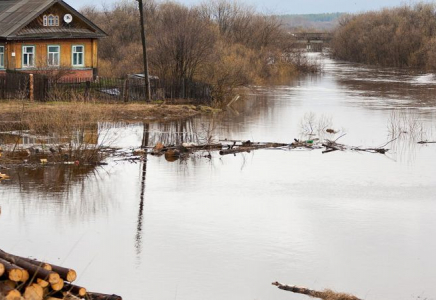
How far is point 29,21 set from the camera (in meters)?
35.3

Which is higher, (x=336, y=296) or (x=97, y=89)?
(x=97, y=89)

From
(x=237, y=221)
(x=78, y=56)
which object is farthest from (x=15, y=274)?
(x=78, y=56)

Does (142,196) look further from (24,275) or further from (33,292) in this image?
(33,292)

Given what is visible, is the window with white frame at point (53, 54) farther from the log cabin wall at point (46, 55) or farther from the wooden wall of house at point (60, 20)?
the wooden wall of house at point (60, 20)

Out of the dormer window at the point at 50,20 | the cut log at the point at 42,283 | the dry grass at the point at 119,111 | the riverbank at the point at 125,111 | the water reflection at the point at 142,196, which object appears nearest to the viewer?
the cut log at the point at 42,283

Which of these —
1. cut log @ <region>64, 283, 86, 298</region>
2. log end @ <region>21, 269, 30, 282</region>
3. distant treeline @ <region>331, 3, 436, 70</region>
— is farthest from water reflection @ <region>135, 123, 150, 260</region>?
distant treeline @ <region>331, 3, 436, 70</region>

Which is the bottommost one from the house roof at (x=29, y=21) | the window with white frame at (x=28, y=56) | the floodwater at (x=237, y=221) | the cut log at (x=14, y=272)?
the floodwater at (x=237, y=221)

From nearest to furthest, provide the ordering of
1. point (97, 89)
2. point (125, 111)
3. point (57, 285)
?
point (57, 285) → point (125, 111) → point (97, 89)

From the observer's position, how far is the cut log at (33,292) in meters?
8.08

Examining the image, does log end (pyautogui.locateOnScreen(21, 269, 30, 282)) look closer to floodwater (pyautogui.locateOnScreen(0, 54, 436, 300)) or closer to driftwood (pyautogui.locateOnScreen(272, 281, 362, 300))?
floodwater (pyautogui.locateOnScreen(0, 54, 436, 300))

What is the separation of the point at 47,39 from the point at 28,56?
112 cm

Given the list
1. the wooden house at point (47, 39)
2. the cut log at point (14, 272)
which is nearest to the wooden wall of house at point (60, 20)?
the wooden house at point (47, 39)

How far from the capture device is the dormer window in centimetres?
3641

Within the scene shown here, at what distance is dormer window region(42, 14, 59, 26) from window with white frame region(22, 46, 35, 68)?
4.07ft
